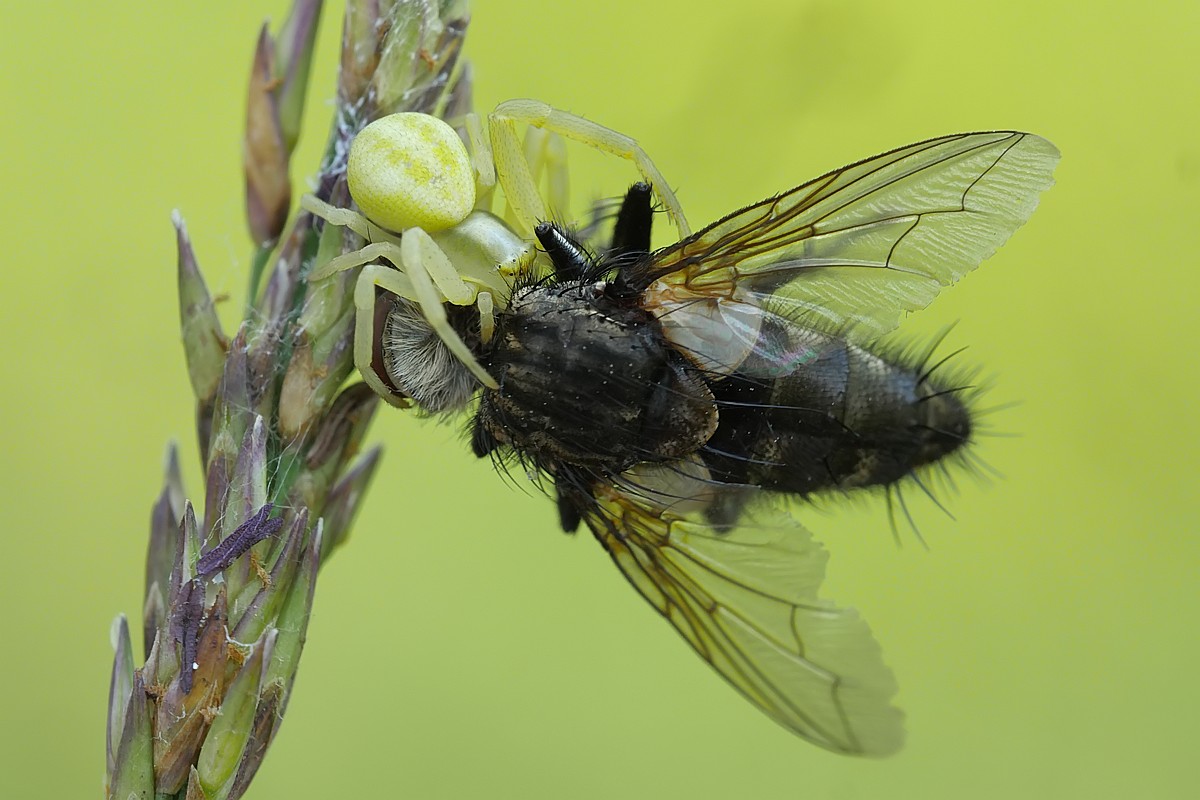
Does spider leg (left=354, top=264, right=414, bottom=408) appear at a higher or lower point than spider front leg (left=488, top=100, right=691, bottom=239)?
lower

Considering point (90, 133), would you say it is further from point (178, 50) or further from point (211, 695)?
point (211, 695)

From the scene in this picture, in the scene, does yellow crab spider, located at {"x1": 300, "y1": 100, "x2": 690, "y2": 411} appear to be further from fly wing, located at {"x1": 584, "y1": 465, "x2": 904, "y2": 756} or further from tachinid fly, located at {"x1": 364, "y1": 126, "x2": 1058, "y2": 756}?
fly wing, located at {"x1": 584, "y1": 465, "x2": 904, "y2": 756}

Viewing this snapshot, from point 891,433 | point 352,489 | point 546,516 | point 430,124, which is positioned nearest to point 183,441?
point 546,516

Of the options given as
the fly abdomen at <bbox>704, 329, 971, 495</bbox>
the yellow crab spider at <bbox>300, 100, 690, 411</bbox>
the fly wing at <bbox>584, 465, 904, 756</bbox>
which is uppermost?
the yellow crab spider at <bbox>300, 100, 690, 411</bbox>

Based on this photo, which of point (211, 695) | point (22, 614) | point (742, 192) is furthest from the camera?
point (742, 192)

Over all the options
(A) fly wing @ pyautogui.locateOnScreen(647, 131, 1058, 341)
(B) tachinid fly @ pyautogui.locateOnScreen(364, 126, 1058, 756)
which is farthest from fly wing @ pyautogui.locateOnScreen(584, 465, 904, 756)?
(A) fly wing @ pyautogui.locateOnScreen(647, 131, 1058, 341)

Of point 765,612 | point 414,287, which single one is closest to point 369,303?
point 414,287
